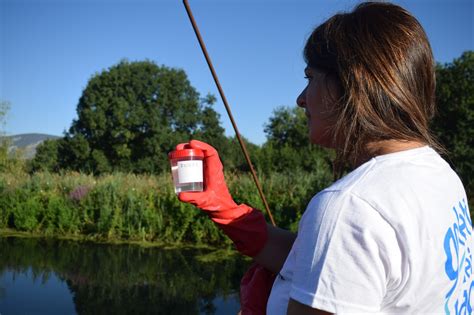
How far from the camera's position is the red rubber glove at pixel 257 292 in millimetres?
1261

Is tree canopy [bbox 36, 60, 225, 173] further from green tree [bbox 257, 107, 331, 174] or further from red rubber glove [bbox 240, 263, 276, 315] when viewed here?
red rubber glove [bbox 240, 263, 276, 315]

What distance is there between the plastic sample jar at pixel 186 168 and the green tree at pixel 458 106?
13.9 metres

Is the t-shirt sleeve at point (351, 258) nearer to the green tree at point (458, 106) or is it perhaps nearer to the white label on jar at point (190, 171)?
the white label on jar at point (190, 171)

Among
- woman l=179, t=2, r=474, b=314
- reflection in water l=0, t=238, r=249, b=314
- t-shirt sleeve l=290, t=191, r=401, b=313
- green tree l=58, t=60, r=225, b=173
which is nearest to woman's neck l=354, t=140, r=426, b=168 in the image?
woman l=179, t=2, r=474, b=314

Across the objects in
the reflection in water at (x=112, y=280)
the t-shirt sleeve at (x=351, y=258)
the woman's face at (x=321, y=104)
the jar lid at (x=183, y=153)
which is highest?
the woman's face at (x=321, y=104)

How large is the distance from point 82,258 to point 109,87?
23.7 m

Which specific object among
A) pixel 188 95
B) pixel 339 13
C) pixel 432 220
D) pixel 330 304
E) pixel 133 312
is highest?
pixel 188 95

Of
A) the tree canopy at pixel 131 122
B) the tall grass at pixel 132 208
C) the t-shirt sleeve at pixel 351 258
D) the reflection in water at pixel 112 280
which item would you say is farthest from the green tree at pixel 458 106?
the tree canopy at pixel 131 122

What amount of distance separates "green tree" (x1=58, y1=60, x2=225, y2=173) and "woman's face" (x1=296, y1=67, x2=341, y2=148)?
83.2ft

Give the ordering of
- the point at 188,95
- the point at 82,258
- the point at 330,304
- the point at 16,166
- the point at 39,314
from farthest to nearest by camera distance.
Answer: the point at 188,95 < the point at 16,166 < the point at 82,258 < the point at 39,314 < the point at 330,304

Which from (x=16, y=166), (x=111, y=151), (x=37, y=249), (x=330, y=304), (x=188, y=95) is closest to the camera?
(x=330, y=304)

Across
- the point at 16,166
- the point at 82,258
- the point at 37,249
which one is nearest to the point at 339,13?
the point at 82,258

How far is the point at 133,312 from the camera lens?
3.99 m

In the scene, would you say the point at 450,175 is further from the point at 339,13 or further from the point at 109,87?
the point at 109,87
